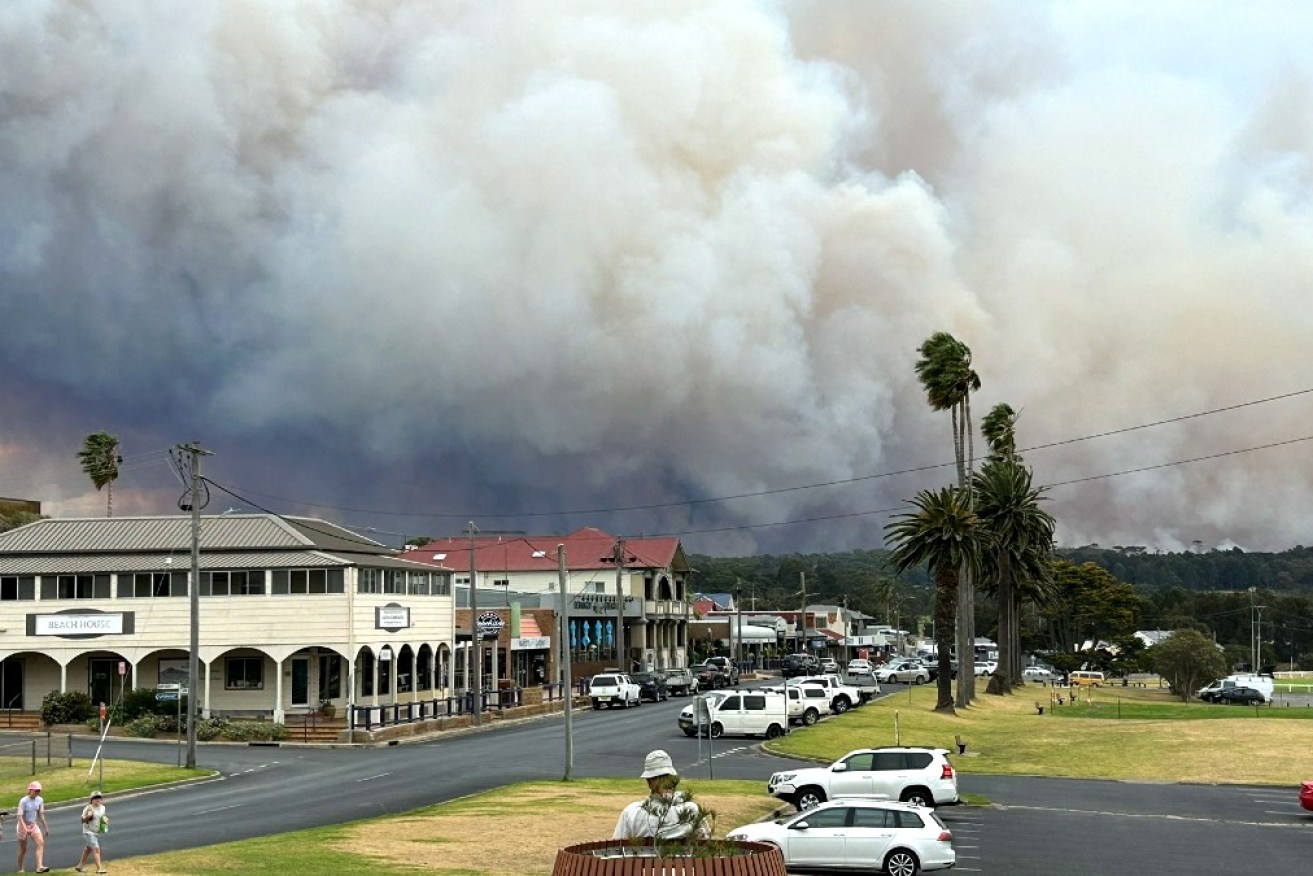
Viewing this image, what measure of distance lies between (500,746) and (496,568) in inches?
2695

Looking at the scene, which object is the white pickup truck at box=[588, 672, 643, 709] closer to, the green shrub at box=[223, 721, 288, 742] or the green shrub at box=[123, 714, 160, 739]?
the green shrub at box=[223, 721, 288, 742]

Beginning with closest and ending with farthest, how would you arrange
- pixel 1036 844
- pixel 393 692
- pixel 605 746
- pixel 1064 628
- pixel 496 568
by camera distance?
pixel 1036 844 → pixel 605 746 → pixel 393 692 → pixel 496 568 → pixel 1064 628

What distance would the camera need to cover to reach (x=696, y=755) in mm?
53406

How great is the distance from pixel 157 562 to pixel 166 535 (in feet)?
9.52

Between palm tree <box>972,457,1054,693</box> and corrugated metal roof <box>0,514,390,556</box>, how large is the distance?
48.9 m

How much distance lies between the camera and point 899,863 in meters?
26.3

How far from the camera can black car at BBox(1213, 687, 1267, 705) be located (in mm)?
101938

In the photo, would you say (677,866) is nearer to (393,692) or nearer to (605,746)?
(605,746)

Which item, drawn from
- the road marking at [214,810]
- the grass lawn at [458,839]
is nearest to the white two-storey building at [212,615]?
the road marking at [214,810]

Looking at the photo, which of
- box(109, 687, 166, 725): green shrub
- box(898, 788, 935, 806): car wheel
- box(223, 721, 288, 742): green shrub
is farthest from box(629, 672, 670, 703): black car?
box(898, 788, 935, 806): car wheel

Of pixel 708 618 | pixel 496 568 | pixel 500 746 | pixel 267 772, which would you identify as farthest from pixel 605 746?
pixel 708 618

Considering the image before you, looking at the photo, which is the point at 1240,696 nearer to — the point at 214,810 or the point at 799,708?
the point at 799,708

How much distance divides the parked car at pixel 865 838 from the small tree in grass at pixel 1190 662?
101635mm

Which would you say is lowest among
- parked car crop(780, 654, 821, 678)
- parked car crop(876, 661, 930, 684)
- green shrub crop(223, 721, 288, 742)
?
parked car crop(876, 661, 930, 684)
